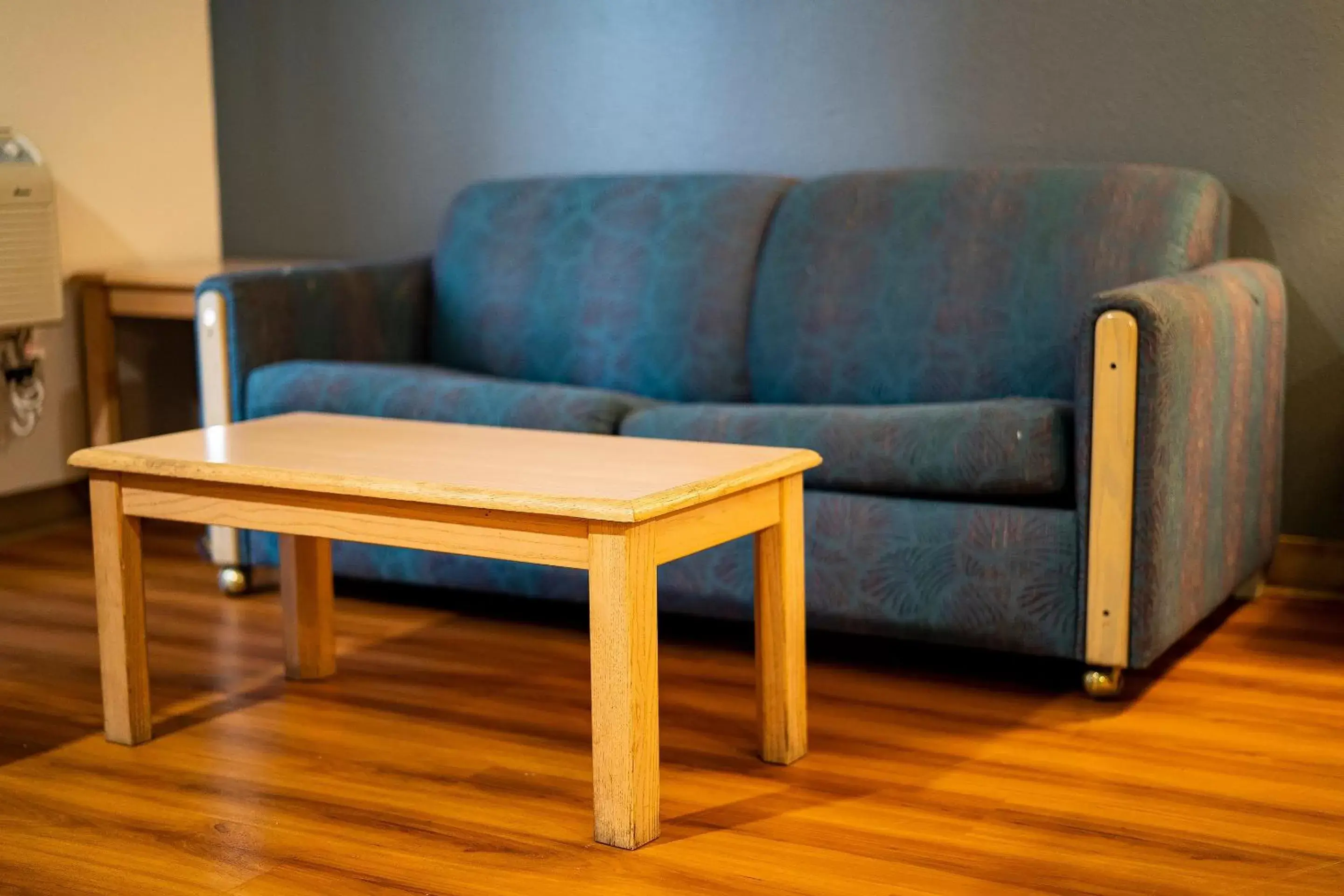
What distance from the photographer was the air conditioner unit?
11.2ft

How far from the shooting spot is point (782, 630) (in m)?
2.14

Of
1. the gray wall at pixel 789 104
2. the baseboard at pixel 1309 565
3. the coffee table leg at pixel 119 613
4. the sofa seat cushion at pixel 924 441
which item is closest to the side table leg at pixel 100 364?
the gray wall at pixel 789 104

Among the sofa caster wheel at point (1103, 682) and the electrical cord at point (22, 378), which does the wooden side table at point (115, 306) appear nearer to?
the electrical cord at point (22, 378)

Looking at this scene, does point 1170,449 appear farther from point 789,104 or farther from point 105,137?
point 105,137

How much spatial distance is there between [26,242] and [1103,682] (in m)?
2.42

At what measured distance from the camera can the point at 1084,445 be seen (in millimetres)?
2395

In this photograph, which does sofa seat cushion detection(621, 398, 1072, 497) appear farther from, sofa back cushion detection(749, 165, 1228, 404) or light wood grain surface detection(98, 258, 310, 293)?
light wood grain surface detection(98, 258, 310, 293)

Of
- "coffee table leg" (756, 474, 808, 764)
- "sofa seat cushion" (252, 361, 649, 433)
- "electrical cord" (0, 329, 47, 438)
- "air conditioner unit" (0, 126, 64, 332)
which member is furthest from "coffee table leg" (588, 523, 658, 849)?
"electrical cord" (0, 329, 47, 438)

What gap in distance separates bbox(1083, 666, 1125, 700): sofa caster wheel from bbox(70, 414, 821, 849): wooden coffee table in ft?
1.64

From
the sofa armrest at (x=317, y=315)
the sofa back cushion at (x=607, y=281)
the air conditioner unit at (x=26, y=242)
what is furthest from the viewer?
the air conditioner unit at (x=26, y=242)

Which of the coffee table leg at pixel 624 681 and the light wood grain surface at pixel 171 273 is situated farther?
the light wood grain surface at pixel 171 273

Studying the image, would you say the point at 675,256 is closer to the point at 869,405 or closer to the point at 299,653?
the point at 869,405

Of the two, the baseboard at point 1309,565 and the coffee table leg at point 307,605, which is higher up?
the coffee table leg at point 307,605

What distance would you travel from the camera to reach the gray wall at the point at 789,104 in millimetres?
3029
